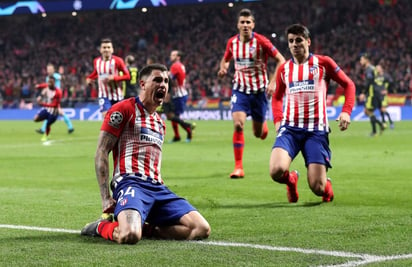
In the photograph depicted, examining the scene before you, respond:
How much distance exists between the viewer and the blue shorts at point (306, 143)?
9.12m

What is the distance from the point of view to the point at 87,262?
5781 mm

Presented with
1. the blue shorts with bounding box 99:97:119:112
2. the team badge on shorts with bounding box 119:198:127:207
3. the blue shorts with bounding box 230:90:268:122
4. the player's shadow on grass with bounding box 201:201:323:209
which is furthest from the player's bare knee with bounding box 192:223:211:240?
the blue shorts with bounding box 99:97:119:112

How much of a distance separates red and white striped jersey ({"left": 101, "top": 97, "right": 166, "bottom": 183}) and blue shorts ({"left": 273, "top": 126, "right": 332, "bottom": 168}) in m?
2.36

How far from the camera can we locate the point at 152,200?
22.9 feet

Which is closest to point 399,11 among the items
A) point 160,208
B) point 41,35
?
point 41,35

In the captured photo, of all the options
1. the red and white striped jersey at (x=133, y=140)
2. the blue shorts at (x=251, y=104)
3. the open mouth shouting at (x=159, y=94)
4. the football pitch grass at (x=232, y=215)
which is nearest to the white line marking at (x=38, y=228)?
the football pitch grass at (x=232, y=215)

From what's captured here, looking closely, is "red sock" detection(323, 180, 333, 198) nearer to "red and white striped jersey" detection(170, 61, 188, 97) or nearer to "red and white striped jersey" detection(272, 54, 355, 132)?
"red and white striped jersey" detection(272, 54, 355, 132)

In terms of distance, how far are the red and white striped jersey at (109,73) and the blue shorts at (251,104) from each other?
7.55 m

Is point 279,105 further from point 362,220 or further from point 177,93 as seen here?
point 177,93

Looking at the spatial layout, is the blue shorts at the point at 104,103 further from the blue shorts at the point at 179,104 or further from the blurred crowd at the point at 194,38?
the blurred crowd at the point at 194,38

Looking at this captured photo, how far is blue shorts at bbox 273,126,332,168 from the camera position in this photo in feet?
29.9

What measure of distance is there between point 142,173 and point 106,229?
618 mm

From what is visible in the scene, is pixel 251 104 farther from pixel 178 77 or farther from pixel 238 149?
pixel 178 77

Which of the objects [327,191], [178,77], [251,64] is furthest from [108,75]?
[327,191]
